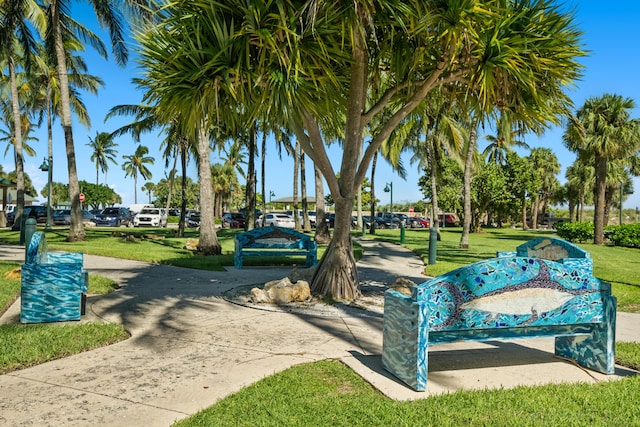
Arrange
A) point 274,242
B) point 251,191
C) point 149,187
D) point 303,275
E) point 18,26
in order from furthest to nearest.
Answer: point 149,187, point 18,26, point 251,191, point 274,242, point 303,275

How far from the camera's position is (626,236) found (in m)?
25.5

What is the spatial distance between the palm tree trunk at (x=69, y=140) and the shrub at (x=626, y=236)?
83.4ft

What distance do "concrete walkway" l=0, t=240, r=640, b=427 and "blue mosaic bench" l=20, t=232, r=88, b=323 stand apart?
333 mm

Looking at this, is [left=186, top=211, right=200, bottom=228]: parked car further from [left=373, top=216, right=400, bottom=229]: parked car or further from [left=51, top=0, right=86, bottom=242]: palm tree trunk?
[left=51, top=0, right=86, bottom=242]: palm tree trunk

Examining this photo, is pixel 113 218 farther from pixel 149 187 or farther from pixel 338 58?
pixel 149 187

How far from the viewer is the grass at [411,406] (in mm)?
3104

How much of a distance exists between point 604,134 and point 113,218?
35.1m

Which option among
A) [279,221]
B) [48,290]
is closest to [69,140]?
[48,290]

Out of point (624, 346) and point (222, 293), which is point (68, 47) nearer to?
point (222, 293)

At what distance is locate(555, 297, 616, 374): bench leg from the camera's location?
13.8 feet

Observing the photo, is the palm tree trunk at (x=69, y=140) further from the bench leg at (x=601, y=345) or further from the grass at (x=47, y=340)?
the bench leg at (x=601, y=345)

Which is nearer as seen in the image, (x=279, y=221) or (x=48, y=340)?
(x=48, y=340)

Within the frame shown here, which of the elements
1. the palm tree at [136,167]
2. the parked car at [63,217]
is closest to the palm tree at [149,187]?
the palm tree at [136,167]

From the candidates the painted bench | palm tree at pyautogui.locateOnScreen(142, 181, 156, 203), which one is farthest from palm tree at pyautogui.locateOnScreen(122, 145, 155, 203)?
the painted bench
